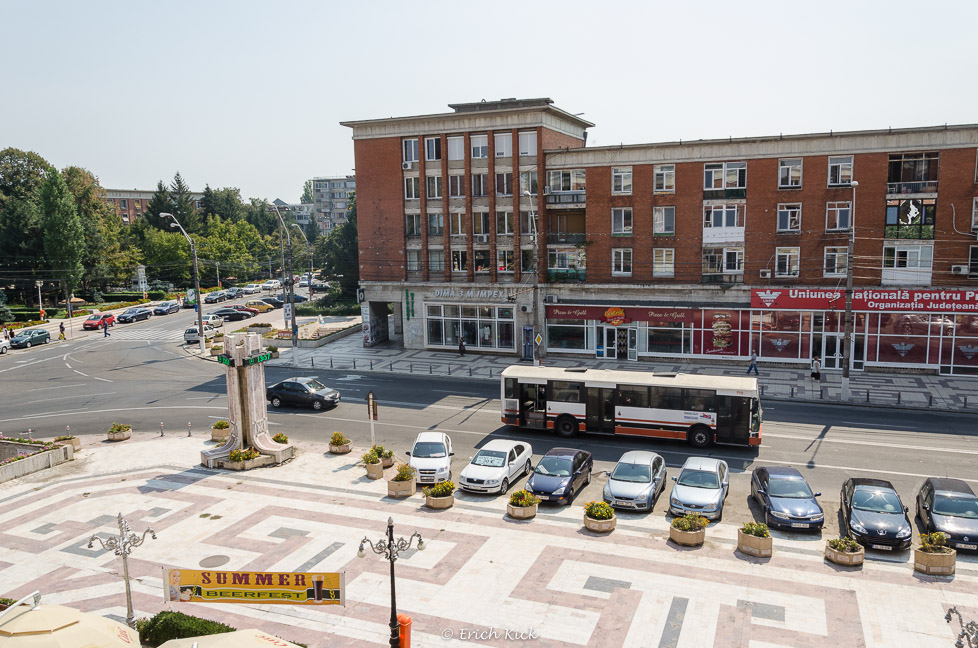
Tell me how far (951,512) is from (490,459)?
554 inches

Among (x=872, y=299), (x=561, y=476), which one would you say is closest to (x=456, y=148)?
(x=872, y=299)

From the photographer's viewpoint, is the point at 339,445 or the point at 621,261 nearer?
the point at 339,445

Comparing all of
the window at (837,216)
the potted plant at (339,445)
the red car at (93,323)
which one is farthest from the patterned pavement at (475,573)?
the red car at (93,323)

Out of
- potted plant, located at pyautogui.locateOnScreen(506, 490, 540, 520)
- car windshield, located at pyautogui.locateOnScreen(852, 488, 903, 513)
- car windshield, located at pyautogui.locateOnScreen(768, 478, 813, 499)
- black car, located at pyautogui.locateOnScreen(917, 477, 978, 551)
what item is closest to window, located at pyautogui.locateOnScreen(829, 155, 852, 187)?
black car, located at pyautogui.locateOnScreen(917, 477, 978, 551)

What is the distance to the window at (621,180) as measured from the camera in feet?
151

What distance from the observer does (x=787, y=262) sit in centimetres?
4319

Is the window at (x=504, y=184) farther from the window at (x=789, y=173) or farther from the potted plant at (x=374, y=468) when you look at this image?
the potted plant at (x=374, y=468)

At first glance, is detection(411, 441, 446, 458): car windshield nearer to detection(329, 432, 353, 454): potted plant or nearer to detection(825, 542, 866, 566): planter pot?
detection(329, 432, 353, 454): potted plant

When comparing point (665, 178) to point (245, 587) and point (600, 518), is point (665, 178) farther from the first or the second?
point (245, 587)

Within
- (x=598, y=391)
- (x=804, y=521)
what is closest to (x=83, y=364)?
(x=598, y=391)

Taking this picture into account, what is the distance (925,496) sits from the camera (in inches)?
794

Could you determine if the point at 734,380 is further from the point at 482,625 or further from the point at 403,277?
the point at 403,277

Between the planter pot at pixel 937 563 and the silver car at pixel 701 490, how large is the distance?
552 centimetres

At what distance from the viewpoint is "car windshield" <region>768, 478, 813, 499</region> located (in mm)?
20719
